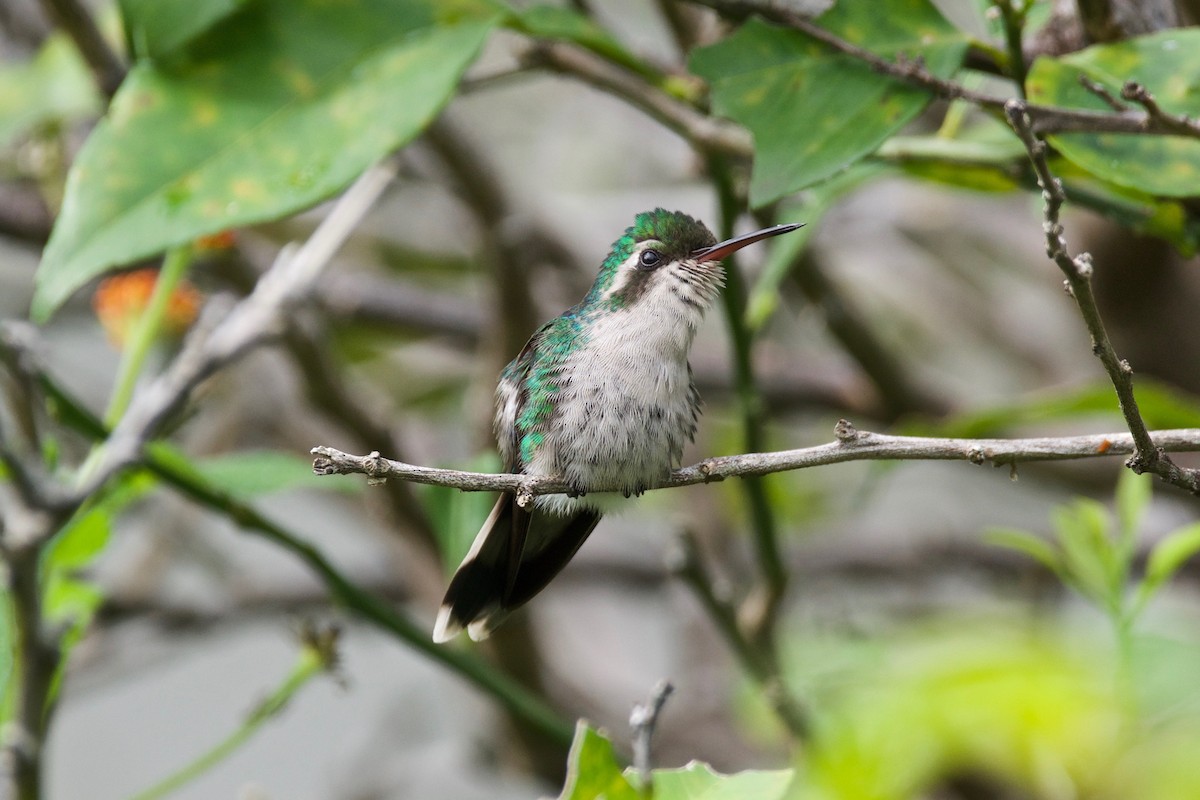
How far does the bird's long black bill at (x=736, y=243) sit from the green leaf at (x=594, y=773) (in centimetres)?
62

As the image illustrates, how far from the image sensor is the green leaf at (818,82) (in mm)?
1667

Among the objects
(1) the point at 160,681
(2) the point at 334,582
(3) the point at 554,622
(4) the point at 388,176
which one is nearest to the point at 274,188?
(2) the point at 334,582

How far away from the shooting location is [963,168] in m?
1.94

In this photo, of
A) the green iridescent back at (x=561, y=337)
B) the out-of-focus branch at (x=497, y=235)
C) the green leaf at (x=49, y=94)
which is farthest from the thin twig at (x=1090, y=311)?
the green leaf at (x=49, y=94)

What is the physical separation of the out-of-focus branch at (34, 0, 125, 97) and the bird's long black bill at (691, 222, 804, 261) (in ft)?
4.07

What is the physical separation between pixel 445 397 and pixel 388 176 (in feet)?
7.90

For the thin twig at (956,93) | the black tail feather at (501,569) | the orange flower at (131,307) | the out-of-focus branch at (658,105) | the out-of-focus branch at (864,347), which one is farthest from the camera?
the out-of-focus branch at (864,347)

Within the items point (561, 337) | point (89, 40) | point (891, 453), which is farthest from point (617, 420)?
point (89, 40)

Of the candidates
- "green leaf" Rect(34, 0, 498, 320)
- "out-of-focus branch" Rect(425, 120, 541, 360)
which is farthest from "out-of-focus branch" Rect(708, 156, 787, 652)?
"out-of-focus branch" Rect(425, 120, 541, 360)

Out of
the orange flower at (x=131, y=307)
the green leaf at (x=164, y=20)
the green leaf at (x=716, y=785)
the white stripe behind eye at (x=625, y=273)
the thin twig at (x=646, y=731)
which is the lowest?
the orange flower at (x=131, y=307)

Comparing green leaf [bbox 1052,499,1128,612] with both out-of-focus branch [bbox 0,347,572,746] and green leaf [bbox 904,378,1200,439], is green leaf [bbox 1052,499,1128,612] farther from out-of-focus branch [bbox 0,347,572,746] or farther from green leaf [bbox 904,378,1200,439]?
out-of-focus branch [bbox 0,347,572,746]

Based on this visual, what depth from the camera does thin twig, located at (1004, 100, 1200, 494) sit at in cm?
109

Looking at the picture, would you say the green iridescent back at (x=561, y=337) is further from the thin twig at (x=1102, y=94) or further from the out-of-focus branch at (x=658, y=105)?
the thin twig at (x=1102, y=94)

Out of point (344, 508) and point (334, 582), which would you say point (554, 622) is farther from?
point (334, 582)
